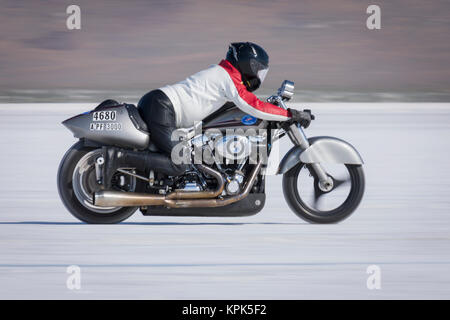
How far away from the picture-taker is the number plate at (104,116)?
258 inches

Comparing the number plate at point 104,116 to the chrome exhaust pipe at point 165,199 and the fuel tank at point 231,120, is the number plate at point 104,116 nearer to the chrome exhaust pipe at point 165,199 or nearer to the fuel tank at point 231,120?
the chrome exhaust pipe at point 165,199

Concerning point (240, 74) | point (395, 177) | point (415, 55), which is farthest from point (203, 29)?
point (240, 74)

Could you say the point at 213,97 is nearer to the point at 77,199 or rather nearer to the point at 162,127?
the point at 162,127

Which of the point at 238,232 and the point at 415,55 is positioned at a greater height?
the point at 415,55

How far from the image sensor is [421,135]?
545 inches

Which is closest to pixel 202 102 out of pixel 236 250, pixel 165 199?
pixel 165 199

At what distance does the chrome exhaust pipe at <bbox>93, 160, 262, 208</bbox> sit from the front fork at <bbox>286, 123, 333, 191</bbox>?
0.57 m

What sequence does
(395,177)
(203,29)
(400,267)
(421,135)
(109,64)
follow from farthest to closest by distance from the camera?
(203,29), (109,64), (421,135), (395,177), (400,267)

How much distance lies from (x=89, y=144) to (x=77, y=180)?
321 millimetres

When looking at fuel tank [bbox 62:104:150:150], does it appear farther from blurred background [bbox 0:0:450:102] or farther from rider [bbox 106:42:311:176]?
blurred background [bbox 0:0:450:102]

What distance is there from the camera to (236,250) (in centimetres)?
605

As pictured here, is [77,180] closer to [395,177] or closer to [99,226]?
[99,226]

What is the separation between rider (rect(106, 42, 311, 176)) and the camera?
6.49m

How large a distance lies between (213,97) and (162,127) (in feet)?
1.57
